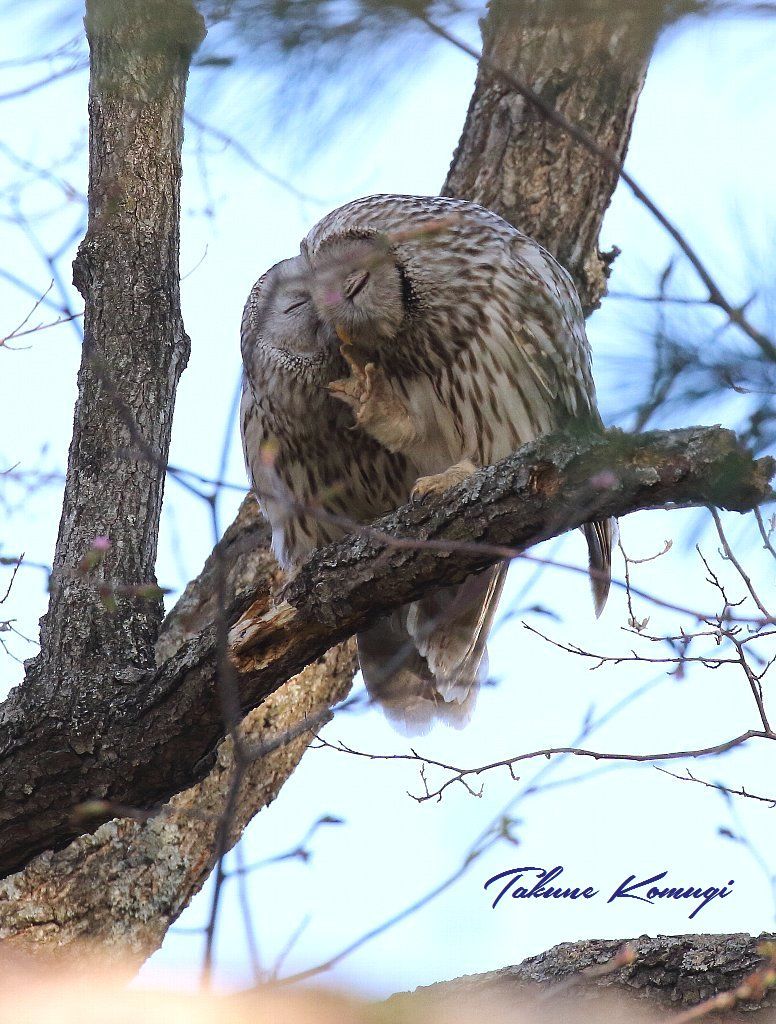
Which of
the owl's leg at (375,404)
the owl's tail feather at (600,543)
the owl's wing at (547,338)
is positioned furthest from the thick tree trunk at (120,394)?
→ the owl's tail feather at (600,543)

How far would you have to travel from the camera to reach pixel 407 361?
13.7ft

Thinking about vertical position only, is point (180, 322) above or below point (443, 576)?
above

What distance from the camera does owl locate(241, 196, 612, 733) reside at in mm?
4086

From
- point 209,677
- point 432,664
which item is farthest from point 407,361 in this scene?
point 209,677

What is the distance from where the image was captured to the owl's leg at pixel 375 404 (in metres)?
4.10

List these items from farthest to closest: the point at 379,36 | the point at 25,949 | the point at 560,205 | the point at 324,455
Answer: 1. the point at 560,205
2. the point at 324,455
3. the point at 25,949
4. the point at 379,36

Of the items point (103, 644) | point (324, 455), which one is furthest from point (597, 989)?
point (324, 455)

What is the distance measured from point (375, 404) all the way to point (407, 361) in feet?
0.63

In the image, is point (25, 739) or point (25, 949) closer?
point (25, 739)

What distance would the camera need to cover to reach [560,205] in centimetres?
563

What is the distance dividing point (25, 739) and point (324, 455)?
152 centimetres

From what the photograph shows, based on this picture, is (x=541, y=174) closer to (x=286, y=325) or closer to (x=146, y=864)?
(x=286, y=325)

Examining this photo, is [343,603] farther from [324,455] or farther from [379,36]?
[379,36]

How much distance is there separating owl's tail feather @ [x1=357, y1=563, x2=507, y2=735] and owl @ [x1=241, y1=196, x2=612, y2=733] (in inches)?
5.0
